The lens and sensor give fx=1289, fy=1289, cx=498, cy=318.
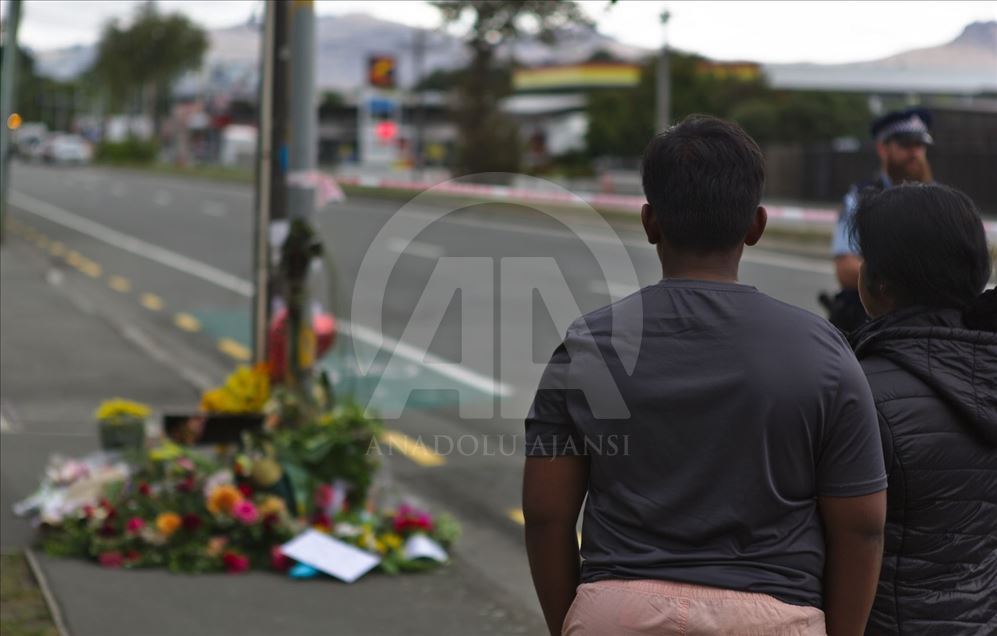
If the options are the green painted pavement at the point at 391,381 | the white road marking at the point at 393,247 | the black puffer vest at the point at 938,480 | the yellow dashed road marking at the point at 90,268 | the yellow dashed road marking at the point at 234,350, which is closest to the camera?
the black puffer vest at the point at 938,480

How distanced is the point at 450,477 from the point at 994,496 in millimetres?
4936

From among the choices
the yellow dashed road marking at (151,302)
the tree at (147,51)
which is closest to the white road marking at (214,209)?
the tree at (147,51)

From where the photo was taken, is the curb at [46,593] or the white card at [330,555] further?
the white card at [330,555]

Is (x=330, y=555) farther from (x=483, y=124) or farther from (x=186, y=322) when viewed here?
(x=483, y=124)

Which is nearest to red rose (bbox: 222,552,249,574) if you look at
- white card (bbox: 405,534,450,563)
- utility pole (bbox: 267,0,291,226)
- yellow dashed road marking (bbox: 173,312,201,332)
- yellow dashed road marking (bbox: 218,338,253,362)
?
white card (bbox: 405,534,450,563)

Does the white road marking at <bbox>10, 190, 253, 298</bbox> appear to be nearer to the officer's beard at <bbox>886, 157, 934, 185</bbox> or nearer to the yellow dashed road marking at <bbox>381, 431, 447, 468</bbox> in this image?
the yellow dashed road marking at <bbox>381, 431, 447, 468</bbox>

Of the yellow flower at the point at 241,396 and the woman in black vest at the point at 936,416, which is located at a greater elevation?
the woman in black vest at the point at 936,416

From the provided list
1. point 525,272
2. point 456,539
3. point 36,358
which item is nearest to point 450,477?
point 456,539

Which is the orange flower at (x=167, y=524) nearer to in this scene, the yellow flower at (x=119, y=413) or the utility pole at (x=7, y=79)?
the yellow flower at (x=119, y=413)

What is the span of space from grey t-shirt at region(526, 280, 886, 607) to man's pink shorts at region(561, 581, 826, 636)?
2 cm

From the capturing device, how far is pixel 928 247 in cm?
242

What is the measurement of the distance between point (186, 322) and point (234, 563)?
8.38 metres

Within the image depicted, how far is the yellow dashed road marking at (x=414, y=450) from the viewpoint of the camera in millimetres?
7479

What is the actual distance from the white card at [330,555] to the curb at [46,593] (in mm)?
910
